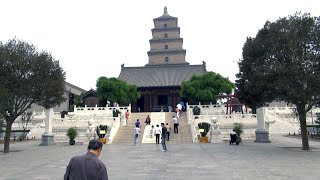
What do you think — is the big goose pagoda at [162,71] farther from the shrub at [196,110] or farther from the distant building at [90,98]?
the shrub at [196,110]

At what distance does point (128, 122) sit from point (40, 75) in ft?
50.9

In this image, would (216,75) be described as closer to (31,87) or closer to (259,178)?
(31,87)

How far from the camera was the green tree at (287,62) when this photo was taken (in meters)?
13.9

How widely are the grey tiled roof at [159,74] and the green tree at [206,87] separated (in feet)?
24.3

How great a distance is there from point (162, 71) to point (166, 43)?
26.5ft

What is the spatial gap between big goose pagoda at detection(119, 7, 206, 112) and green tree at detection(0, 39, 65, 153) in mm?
31125

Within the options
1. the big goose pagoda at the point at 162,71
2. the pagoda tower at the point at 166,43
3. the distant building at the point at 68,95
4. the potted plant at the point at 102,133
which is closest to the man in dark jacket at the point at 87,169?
the potted plant at the point at 102,133

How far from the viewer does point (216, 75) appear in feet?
135

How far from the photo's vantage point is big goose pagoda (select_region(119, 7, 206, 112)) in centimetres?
4866

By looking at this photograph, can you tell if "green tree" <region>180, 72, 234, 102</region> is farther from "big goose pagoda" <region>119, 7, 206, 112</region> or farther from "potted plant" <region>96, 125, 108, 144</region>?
"potted plant" <region>96, 125, 108, 144</region>

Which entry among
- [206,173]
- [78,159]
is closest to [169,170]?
[206,173]

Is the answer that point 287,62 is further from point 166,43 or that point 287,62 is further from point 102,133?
point 166,43

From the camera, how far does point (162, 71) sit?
5356 centimetres

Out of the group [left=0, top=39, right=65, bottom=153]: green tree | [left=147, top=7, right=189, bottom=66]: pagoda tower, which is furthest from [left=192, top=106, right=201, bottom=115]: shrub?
[left=147, top=7, right=189, bottom=66]: pagoda tower
